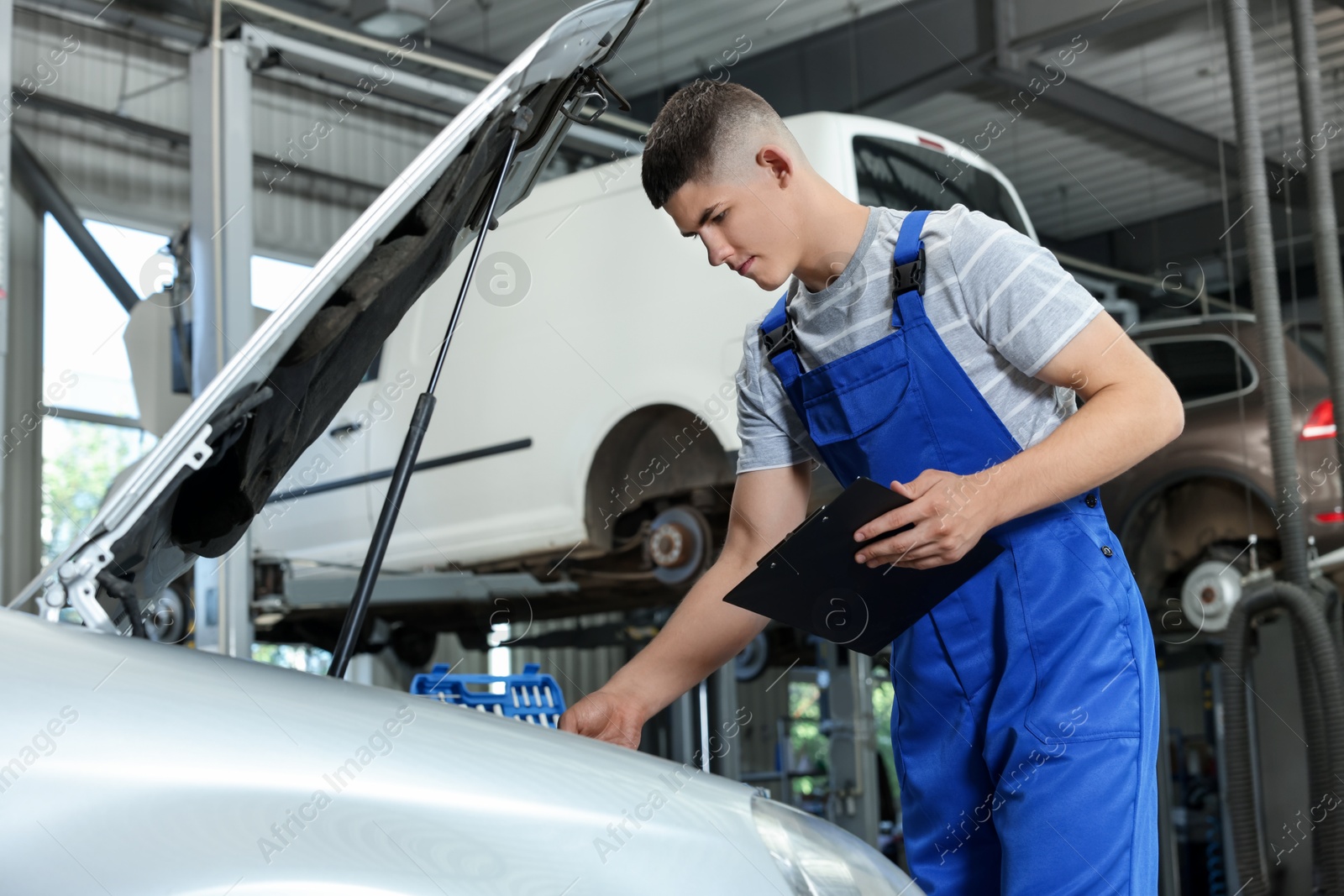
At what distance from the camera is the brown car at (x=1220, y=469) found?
13.3 feet

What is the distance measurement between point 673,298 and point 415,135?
6.80m

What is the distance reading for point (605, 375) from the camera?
4.23m

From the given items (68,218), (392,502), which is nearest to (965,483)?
(392,502)

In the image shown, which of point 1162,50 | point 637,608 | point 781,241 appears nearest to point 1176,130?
point 1162,50

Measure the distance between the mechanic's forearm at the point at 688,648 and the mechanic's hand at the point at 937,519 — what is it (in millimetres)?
383

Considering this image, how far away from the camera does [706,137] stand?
5.13 ft

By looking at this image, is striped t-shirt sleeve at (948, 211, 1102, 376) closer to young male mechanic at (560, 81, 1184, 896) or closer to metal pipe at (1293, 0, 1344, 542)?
young male mechanic at (560, 81, 1184, 896)

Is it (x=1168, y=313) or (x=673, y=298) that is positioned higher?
(x=1168, y=313)

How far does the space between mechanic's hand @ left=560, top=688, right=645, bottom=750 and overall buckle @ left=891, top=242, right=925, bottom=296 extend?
26.3 inches

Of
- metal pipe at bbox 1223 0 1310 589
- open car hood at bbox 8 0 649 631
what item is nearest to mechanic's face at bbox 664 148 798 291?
open car hood at bbox 8 0 649 631

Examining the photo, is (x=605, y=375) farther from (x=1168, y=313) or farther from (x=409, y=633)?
(x=1168, y=313)

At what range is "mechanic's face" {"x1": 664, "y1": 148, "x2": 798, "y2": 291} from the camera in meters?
1.55

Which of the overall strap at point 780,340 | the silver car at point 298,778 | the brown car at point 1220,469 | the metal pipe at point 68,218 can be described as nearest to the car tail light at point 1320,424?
the brown car at point 1220,469

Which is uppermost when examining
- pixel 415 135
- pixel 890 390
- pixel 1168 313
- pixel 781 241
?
pixel 415 135
